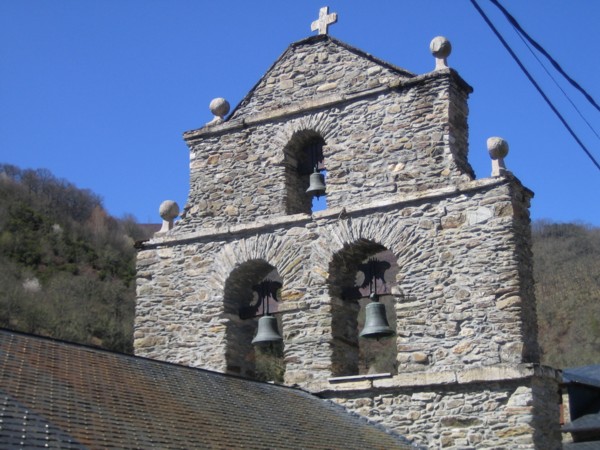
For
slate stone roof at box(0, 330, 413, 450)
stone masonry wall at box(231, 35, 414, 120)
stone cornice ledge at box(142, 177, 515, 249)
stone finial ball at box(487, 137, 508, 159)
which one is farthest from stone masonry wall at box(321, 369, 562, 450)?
stone masonry wall at box(231, 35, 414, 120)

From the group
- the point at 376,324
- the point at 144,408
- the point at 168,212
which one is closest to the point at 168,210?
the point at 168,212

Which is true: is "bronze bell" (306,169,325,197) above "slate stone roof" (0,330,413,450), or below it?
above

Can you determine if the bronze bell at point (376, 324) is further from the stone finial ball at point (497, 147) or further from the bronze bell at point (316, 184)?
the stone finial ball at point (497, 147)

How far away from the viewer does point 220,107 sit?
41.2 feet

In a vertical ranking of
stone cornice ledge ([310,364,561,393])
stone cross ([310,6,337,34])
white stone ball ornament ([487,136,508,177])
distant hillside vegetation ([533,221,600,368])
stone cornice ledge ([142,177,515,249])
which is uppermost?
distant hillside vegetation ([533,221,600,368])

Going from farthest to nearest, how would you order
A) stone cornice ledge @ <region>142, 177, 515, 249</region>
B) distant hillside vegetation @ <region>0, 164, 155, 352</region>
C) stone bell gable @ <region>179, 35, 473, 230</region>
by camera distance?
distant hillside vegetation @ <region>0, 164, 155, 352</region>, stone bell gable @ <region>179, 35, 473, 230</region>, stone cornice ledge @ <region>142, 177, 515, 249</region>

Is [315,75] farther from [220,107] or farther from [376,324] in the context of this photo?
[376,324]

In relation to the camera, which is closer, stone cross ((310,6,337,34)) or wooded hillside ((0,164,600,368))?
stone cross ((310,6,337,34))

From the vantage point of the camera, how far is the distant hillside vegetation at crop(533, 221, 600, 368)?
36.3m

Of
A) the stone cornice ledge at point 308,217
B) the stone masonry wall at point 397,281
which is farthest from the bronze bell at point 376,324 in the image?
the stone cornice ledge at point 308,217

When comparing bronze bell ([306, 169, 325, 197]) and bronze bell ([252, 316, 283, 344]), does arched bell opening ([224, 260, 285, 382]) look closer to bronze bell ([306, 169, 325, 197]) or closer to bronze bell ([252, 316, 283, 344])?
bronze bell ([252, 316, 283, 344])

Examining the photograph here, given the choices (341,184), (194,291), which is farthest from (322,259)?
(194,291)

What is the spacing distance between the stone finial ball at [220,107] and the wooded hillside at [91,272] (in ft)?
59.6

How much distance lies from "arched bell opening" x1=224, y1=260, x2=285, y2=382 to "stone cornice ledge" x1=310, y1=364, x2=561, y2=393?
1.16m
